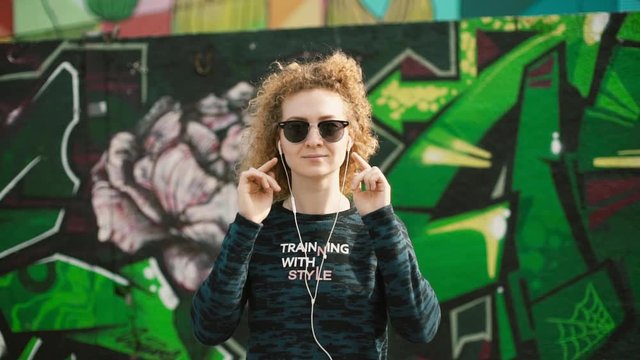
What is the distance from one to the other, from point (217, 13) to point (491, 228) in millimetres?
2526

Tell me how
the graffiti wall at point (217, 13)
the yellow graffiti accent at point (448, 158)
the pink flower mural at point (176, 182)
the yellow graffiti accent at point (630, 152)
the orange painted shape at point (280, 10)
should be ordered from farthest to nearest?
the orange painted shape at point (280, 10), the graffiti wall at point (217, 13), the pink flower mural at point (176, 182), the yellow graffiti accent at point (448, 158), the yellow graffiti accent at point (630, 152)

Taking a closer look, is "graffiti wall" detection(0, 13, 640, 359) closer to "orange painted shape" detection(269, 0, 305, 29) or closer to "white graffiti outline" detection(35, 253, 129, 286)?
"white graffiti outline" detection(35, 253, 129, 286)

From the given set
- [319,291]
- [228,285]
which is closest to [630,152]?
[319,291]

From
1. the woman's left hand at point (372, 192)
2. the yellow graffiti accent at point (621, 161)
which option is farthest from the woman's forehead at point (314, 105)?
the yellow graffiti accent at point (621, 161)

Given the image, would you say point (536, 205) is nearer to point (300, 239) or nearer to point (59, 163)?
point (300, 239)

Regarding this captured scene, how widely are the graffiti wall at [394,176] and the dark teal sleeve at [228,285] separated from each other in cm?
264

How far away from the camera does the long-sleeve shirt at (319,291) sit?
181 cm

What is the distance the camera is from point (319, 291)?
1.89 m

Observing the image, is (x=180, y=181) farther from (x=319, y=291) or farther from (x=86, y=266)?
(x=319, y=291)

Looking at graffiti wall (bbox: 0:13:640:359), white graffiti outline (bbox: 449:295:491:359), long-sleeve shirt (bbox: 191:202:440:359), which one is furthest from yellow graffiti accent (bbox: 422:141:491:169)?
long-sleeve shirt (bbox: 191:202:440:359)

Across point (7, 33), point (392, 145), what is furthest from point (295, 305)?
point (7, 33)

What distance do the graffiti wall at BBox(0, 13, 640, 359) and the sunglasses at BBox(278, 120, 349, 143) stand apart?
245 cm

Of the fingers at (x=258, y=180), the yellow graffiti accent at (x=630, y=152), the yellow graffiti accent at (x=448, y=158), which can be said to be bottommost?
the fingers at (x=258, y=180)

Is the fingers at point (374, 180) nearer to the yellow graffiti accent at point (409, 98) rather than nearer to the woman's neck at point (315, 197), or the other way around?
the woman's neck at point (315, 197)
